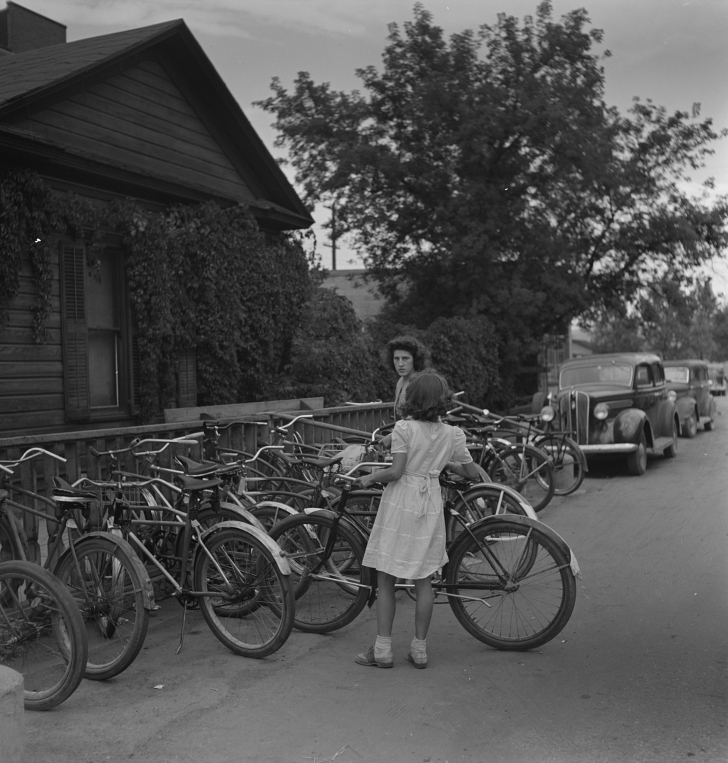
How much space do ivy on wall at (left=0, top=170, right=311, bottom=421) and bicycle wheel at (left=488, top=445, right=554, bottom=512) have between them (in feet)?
15.3

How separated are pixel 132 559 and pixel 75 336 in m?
6.41

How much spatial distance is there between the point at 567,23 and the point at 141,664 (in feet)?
67.0

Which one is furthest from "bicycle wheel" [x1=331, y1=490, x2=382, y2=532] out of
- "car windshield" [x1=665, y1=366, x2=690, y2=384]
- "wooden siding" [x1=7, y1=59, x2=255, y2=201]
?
"car windshield" [x1=665, y1=366, x2=690, y2=384]

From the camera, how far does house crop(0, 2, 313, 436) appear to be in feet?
31.8

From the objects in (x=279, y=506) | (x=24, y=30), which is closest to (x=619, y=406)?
(x=279, y=506)

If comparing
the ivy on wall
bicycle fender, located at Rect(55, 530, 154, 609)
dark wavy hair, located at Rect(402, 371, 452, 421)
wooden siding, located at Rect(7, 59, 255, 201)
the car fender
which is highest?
wooden siding, located at Rect(7, 59, 255, 201)

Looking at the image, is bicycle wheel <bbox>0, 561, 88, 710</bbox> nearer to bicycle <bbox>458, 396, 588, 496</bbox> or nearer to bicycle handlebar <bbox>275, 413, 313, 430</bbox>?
bicycle handlebar <bbox>275, 413, 313, 430</bbox>

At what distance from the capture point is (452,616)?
5.88 metres

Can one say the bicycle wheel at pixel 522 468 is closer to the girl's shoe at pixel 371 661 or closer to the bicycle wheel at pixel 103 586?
the girl's shoe at pixel 371 661

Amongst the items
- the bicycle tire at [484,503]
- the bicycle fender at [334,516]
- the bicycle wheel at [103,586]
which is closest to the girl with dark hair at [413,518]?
the bicycle fender at [334,516]

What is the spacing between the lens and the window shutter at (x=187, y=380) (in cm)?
1190

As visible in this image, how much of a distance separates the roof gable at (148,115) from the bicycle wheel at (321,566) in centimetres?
597

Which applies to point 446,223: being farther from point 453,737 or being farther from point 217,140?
point 453,737

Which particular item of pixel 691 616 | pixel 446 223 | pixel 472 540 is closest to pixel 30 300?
pixel 472 540
